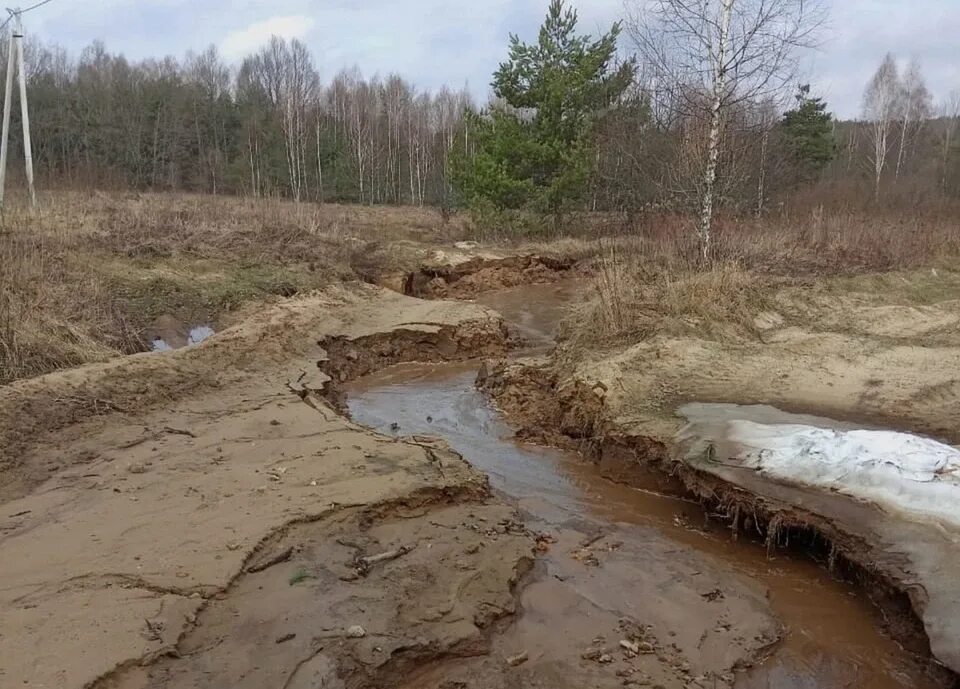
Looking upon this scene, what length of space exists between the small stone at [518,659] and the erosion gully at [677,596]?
0.05m

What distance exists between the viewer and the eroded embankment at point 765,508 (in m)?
4.21

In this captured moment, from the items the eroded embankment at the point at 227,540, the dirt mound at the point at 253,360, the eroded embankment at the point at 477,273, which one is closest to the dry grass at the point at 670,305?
the dirt mound at the point at 253,360

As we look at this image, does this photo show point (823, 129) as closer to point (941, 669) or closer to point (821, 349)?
point (821, 349)

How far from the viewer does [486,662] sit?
3.80 metres

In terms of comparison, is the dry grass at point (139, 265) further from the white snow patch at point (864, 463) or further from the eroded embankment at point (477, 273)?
the white snow patch at point (864, 463)

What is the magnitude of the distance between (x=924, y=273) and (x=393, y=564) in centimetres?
1280

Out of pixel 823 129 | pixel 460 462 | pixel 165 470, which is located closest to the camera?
pixel 165 470

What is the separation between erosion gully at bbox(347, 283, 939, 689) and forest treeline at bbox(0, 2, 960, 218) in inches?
592

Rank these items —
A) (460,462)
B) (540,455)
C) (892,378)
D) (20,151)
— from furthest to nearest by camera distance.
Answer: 1. (20,151)
2. (892,378)
3. (540,455)
4. (460,462)

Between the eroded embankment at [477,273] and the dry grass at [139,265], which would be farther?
the eroded embankment at [477,273]

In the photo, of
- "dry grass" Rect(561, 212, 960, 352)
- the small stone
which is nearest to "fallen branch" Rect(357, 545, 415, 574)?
the small stone

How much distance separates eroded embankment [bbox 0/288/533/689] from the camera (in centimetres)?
356

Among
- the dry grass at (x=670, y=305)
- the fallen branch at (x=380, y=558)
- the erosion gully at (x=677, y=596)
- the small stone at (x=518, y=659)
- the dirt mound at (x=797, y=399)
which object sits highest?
the dry grass at (x=670, y=305)

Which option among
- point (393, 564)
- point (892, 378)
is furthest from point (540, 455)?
point (892, 378)
